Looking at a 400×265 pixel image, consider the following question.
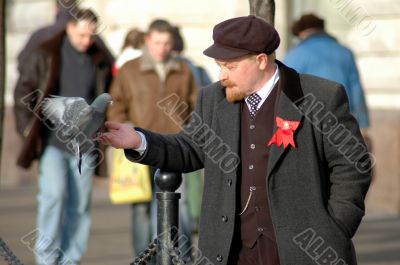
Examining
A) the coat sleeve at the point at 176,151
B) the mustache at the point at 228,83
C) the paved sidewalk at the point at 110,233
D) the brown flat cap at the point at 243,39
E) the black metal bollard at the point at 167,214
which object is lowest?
the paved sidewalk at the point at 110,233

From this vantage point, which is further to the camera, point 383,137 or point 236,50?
point 383,137

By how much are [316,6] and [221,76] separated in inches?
345

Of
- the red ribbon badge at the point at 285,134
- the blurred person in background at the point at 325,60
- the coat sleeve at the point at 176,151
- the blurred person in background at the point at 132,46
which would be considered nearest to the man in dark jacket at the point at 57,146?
the blurred person in background at the point at 325,60

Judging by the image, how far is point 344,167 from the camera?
464 cm

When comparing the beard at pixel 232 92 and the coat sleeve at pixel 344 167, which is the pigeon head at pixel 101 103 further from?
the coat sleeve at pixel 344 167

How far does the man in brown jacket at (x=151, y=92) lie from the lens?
8477 millimetres

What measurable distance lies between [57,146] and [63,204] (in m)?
0.39

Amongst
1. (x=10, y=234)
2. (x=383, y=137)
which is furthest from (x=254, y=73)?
(x=383, y=137)

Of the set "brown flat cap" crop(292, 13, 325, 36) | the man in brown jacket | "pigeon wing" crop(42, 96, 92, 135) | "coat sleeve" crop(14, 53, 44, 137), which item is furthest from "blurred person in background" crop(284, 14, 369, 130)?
"pigeon wing" crop(42, 96, 92, 135)

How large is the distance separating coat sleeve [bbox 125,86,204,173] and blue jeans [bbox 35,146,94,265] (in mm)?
3378

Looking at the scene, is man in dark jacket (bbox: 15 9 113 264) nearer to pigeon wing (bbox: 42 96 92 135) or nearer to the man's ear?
the man's ear

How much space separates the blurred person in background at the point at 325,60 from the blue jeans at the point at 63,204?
5.10ft

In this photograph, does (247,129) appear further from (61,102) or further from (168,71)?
(168,71)

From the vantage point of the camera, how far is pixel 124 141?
462 centimetres
